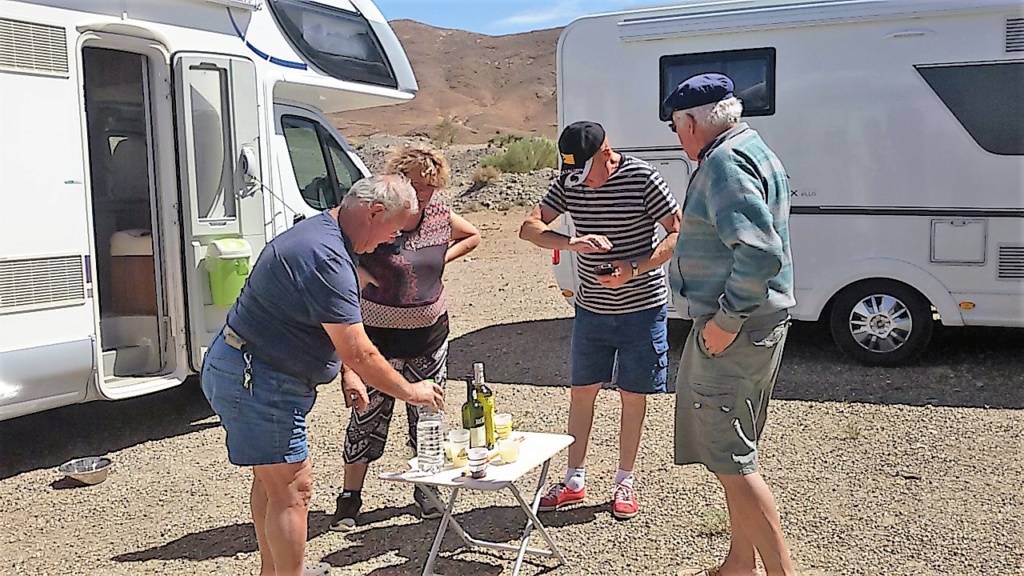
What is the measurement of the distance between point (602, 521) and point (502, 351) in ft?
12.3

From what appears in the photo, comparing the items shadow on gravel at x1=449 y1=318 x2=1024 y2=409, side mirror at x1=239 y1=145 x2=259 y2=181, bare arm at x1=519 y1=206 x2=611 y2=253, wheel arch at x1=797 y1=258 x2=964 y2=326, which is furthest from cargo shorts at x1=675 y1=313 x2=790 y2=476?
wheel arch at x1=797 y1=258 x2=964 y2=326

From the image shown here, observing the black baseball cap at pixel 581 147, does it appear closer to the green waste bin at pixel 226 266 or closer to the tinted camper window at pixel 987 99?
the green waste bin at pixel 226 266

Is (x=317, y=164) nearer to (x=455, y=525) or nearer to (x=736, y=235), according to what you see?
(x=455, y=525)

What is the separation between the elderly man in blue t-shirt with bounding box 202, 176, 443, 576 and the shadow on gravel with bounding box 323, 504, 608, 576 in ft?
→ 2.91

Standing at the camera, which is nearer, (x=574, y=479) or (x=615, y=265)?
(x=615, y=265)

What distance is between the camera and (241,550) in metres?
4.14

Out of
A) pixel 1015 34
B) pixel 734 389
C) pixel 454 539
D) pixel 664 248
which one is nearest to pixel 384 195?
pixel 734 389

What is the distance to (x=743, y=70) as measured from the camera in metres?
6.89

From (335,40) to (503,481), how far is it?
4.36m

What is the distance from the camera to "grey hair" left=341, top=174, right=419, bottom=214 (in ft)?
9.93

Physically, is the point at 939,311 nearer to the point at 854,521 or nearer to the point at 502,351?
the point at 854,521

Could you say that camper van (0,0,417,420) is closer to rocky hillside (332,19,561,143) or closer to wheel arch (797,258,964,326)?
wheel arch (797,258,964,326)

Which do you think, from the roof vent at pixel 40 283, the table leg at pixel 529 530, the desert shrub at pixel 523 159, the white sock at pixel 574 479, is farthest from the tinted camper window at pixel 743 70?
the desert shrub at pixel 523 159

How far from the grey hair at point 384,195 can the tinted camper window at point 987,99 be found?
4.71 metres
